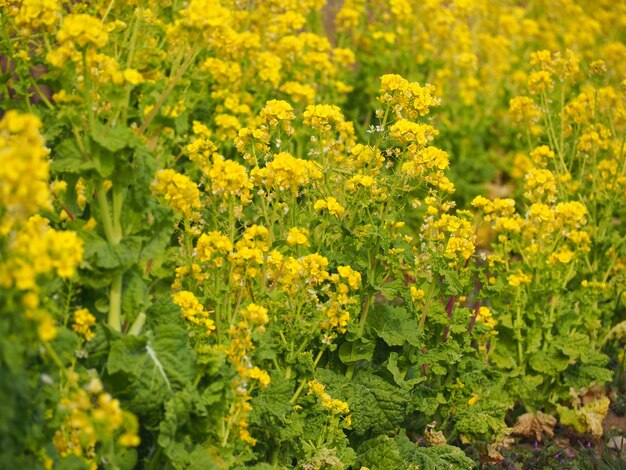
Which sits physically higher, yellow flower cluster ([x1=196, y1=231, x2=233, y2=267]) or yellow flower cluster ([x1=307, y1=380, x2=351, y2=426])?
yellow flower cluster ([x1=196, y1=231, x2=233, y2=267])

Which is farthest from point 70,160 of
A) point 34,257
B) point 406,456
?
point 406,456

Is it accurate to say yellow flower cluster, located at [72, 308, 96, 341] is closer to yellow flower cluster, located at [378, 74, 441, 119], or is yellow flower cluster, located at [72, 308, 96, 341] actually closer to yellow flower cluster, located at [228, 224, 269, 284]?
Answer: yellow flower cluster, located at [228, 224, 269, 284]

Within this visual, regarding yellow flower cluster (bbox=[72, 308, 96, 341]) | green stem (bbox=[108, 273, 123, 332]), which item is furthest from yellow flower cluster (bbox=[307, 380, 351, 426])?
yellow flower cluster (bbox=[72, 308, 96, 341])

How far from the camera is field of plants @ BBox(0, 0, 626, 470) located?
2898mm

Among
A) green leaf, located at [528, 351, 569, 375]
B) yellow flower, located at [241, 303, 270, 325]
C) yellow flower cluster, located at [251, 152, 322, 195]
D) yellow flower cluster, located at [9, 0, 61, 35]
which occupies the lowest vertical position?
green leaf, located at [528, 351, 569, 375]

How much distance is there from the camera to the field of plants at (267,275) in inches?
114

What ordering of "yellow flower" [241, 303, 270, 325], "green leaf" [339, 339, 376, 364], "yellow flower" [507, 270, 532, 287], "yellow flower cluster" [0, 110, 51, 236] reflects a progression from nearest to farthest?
"yellow flower cluster" [0, 110, 51, 236], "yellow flower" [241, 303, 270, 325], "green leaf" [339, 339, 376, 364], "yellow flower" [507, 270, 532, 287]

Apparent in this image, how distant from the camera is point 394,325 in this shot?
3969 millimetres

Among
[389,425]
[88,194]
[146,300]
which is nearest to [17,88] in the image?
[88,194]

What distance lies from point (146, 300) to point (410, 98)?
1.44 m

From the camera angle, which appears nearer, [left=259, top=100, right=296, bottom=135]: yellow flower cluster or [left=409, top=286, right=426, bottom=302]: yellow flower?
[left=259, top=100, right=296, bottom=135]: yellow flower cluster

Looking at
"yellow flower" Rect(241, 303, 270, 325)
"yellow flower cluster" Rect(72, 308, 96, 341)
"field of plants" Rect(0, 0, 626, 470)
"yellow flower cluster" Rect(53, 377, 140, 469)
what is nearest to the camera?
"yellow flower cluster" Rect(53, 377, 140, 469)

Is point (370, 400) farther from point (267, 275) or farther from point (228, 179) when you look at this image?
point (228, 179)

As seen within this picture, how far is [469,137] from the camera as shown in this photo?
7.91 meters
